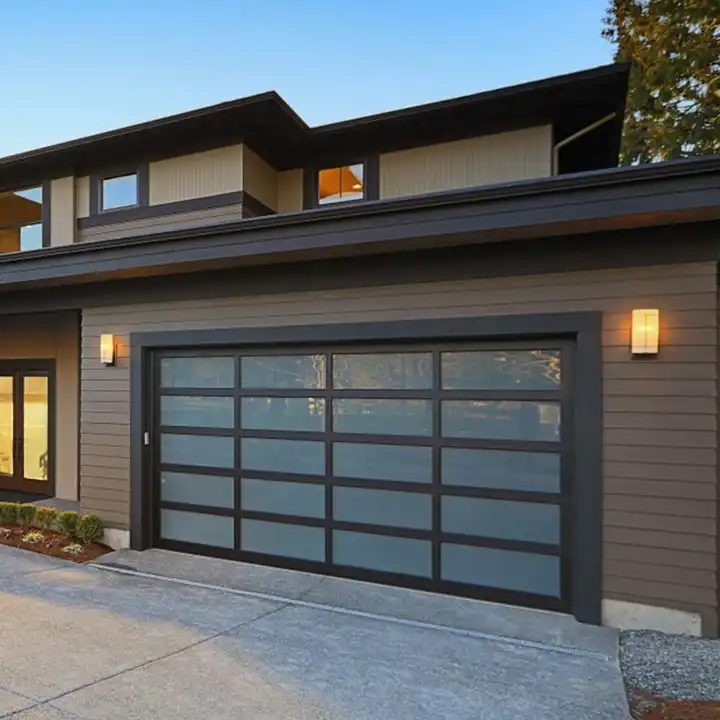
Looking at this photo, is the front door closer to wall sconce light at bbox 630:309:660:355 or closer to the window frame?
the window frame

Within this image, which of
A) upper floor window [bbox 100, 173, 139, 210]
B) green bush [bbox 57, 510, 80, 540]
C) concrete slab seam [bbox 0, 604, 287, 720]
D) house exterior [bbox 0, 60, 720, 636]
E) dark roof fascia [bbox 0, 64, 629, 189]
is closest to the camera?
concrete slab seam [bbox 0, 604, 287, 720]

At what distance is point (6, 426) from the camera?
938 cm

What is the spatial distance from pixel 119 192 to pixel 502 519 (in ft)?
22.2

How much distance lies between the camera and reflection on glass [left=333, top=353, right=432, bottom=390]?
5.14m

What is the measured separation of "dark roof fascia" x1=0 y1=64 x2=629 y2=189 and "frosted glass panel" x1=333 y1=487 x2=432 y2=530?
4.47m

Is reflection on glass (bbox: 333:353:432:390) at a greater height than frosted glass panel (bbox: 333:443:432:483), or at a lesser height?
greater

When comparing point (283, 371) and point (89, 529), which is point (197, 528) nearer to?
point (89, 529)

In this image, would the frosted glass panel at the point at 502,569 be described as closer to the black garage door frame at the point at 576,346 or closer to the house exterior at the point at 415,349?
the house exterior at the point at 415,349

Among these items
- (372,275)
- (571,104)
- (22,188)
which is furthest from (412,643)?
(22,188)

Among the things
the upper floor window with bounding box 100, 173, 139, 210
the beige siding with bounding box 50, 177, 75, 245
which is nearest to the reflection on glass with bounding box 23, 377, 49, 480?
the beige siding with bounding box 50, 177, 75, 245

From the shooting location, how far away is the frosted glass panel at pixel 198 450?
238 inches

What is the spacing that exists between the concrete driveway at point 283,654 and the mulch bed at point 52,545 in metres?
0.63

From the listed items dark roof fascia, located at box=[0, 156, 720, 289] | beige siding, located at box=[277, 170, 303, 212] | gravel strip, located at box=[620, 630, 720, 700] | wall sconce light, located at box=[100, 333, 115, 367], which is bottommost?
gravel strip, located at box=[620, 630, 720, 700]

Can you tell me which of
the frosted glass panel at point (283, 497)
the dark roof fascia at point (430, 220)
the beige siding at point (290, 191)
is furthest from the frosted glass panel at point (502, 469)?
the beige siding at point (290, 191)
